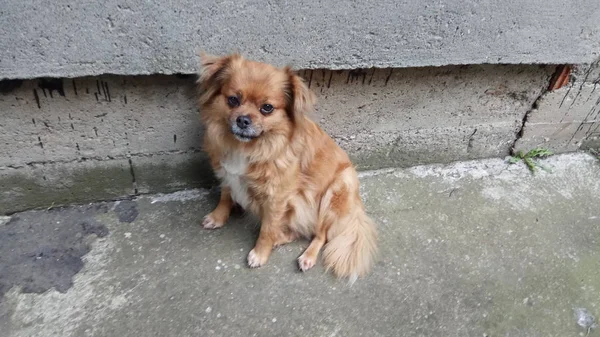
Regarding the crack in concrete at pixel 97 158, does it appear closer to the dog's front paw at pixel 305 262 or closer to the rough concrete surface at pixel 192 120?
the rough concrete surface at pixel 192 120

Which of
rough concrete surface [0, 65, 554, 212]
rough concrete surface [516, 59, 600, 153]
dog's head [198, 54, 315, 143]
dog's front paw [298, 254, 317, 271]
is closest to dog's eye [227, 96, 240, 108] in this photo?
dog's head [198, 54, 315, 143]

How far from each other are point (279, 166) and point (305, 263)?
2.23 feet

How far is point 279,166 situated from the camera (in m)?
2.24

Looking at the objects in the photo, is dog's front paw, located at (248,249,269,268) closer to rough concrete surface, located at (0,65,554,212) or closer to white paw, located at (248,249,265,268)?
white paw, located at (248,249,265,268)

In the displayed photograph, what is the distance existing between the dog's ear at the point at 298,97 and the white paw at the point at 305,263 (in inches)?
37.5

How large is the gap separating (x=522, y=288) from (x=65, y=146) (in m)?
3.05

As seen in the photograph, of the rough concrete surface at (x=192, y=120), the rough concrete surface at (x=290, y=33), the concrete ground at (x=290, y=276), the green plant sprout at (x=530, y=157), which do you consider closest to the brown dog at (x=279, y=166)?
the concrete ground at (x=290, y=276)

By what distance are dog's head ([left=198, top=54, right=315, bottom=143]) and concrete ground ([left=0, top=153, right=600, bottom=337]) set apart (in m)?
0.93

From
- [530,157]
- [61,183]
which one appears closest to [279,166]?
[61,183]

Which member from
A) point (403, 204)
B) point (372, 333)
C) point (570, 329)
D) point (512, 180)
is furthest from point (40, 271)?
point (512, 180)

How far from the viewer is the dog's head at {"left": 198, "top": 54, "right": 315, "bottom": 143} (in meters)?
1.97

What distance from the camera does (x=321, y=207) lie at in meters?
2.54

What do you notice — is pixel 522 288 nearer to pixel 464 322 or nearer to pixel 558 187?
pixel 464 322

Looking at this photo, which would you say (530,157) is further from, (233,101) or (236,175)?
(233,101)
